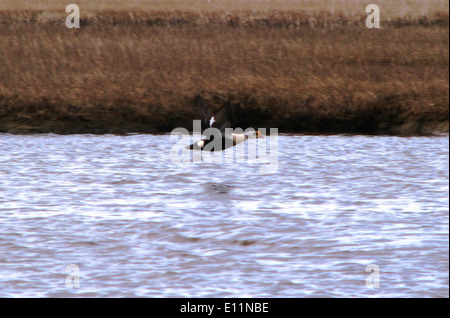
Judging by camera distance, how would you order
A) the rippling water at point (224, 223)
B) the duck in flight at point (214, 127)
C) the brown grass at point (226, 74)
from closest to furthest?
the rippling water at point (224, 223) → the duck in flight at point (214, 127) → the brown grass at point (226, 74)

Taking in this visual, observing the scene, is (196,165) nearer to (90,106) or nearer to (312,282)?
(90,106)

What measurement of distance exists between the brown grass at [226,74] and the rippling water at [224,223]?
189 centimetres

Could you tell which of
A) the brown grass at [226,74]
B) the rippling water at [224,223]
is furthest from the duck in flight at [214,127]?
the brown grass at [226,74]

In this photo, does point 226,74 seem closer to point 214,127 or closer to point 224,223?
point 214,127

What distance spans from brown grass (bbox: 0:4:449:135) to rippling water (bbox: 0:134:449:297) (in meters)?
1.89

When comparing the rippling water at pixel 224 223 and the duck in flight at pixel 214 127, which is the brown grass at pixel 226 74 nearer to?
the rippling water at pixel 224 223

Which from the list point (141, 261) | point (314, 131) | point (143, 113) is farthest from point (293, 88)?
point (141, 261)

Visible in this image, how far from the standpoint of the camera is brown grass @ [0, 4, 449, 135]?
63.9 feet

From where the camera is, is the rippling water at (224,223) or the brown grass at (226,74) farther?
the brown grass at (226,74)

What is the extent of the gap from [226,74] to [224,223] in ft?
36.4

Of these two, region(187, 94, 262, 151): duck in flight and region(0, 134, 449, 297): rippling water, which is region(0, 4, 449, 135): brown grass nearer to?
region(0, 134, 449, 297): rippling water

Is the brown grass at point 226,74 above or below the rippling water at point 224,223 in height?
above

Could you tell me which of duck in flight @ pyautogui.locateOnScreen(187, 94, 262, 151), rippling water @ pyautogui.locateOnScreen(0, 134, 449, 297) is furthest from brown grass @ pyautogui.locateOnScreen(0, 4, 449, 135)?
duck in flight @ pyautogui.locateOnScreen(187, 94, 262, 151)

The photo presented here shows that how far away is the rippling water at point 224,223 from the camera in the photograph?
811 cm
